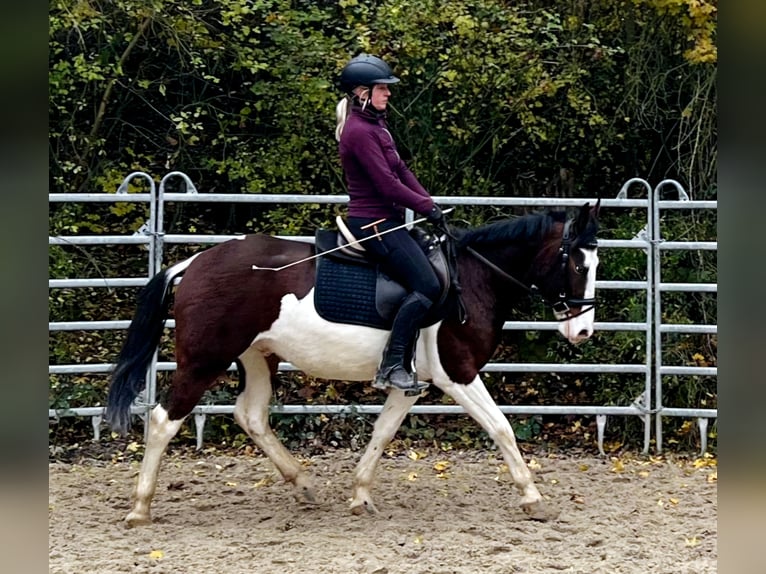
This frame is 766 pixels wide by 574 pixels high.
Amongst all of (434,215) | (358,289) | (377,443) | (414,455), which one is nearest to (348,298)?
(358,289)

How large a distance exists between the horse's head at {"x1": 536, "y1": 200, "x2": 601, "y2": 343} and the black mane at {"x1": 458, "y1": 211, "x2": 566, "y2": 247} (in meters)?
0.07

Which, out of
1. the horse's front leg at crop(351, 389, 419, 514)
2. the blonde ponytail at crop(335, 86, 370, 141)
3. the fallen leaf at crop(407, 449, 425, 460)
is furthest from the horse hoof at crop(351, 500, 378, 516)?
the blonde ponytail at crop(335, 86, 370, 141)

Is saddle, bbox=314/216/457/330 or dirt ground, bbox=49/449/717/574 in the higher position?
saddle, bbox=314/216/457/330

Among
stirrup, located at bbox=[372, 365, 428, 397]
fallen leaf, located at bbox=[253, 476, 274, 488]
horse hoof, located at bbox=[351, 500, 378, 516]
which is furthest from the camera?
fallen leaf, located at bbox=[253, 476, 274, 488]

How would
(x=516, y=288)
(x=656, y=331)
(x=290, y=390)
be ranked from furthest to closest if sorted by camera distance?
(x=290, y=390), (x=656, y=331), (x=516, y=288)

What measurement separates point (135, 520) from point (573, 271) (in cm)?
276

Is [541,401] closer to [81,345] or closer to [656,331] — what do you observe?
[656,331]

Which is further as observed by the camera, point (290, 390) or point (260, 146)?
point (260, 146)

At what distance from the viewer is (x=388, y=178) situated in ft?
16.6

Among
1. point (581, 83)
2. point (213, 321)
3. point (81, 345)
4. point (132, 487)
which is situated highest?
point (581, 83)

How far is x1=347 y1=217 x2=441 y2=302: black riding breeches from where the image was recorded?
5.12 meters

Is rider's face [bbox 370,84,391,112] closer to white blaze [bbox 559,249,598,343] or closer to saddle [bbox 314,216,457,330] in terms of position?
saddle [bbox 314,216,457,330]

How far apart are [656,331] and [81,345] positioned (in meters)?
4.60
